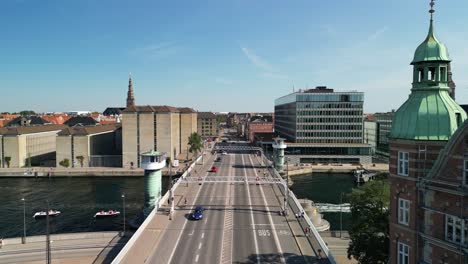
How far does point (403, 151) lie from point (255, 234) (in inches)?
1048

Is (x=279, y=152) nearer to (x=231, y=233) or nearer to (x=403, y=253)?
(x=231, y=233)

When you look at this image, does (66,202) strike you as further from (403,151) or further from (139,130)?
(403,151)

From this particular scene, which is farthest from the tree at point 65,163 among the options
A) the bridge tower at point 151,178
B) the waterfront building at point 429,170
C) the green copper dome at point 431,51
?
the green copper dome at point 431,51

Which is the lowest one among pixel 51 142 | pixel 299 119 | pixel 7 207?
pixel 7 207

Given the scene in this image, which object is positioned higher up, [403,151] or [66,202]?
[403,151]

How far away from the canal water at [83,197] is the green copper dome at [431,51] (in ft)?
156

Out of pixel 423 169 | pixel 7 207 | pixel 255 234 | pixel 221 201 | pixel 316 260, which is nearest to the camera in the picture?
pixel 423 169

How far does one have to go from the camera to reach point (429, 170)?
26.2 metres

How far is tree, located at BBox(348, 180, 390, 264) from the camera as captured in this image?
1415 inches

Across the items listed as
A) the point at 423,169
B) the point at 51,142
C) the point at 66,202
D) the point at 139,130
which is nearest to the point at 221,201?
the point at 66,202

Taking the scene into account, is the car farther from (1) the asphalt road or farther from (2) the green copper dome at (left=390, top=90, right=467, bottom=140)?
→ (2) the green copper dome at (left=390, top=90, right=467, bottom=140)

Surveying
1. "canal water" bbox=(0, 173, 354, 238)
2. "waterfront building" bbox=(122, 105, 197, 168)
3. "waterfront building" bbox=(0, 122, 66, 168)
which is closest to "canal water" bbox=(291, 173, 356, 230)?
"canal water" bbox=(0, 173, 354, 238)

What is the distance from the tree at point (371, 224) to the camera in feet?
118

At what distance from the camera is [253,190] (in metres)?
81.2
